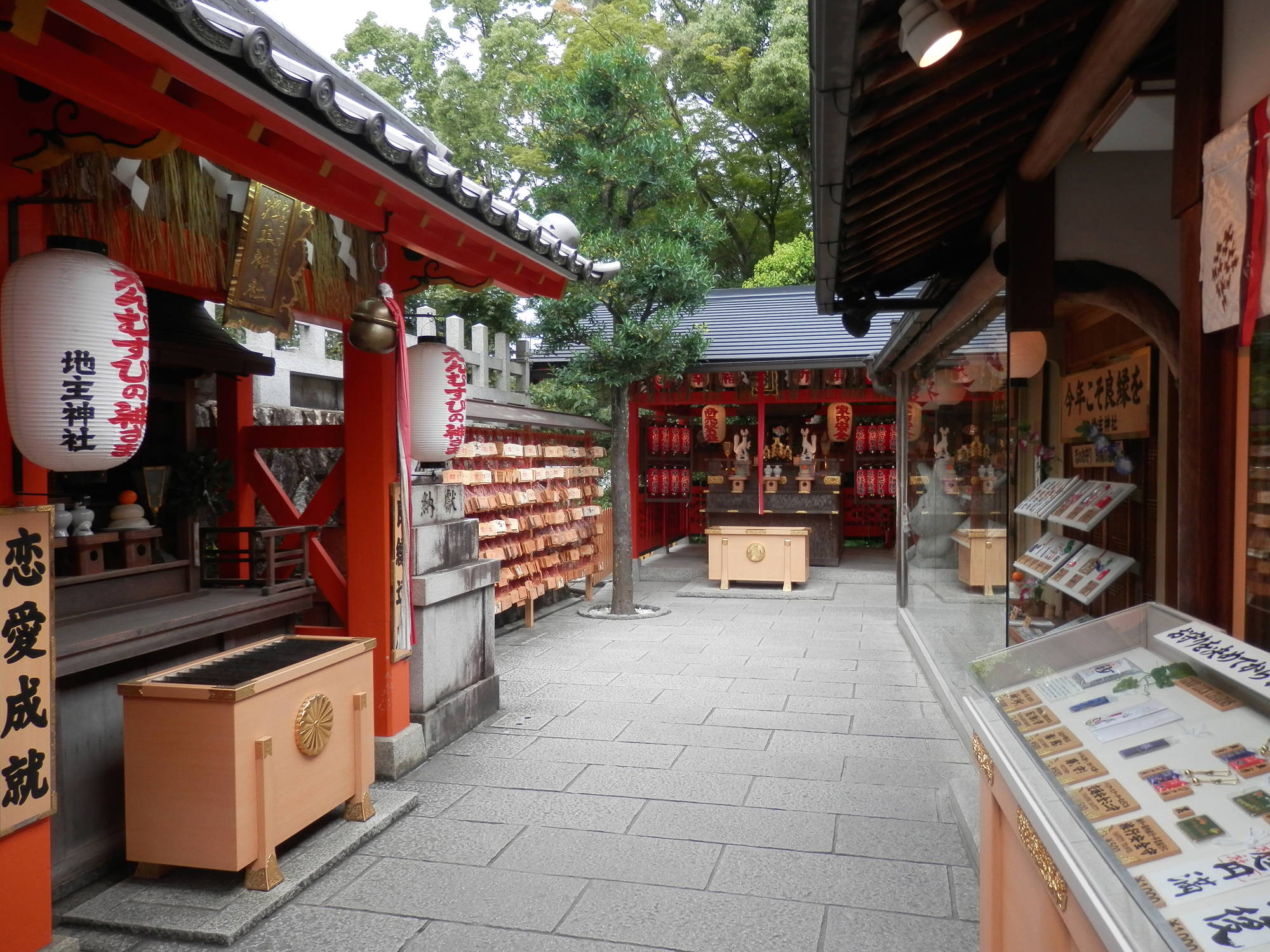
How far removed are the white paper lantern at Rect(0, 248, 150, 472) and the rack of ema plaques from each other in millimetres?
3082

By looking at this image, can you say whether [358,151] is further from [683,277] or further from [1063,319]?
[683,277]

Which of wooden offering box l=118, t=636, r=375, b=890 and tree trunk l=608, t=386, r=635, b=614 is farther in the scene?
tree trunk l=608, t=386, r=635, b=614

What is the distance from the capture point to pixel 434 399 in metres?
5.58

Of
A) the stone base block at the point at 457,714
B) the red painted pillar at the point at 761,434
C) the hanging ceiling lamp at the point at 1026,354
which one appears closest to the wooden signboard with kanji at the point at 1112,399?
the hanging ceiling lamp at the point at 1026,354

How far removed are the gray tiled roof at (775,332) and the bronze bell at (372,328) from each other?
6.43 m

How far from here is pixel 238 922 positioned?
353cm

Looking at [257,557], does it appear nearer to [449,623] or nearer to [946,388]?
[449,623]

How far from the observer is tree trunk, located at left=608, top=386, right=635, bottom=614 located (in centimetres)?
1084

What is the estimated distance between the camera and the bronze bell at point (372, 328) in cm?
471

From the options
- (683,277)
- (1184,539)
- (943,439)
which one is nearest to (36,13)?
(1184,539)

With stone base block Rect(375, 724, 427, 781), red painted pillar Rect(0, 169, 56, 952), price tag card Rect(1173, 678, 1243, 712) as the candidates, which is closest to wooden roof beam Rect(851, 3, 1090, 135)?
price tag card Rect(1173, 678, 1243, 712)

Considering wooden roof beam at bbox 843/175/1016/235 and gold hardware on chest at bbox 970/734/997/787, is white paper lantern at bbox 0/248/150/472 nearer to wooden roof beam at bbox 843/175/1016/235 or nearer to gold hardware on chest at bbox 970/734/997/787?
gold hardware on chest at bbox 970/734/997/787

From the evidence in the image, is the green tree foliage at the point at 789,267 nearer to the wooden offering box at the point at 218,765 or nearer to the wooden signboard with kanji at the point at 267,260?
the wooden signboard with kanji at the point at 267,260

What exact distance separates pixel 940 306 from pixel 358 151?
4478 millimetres
